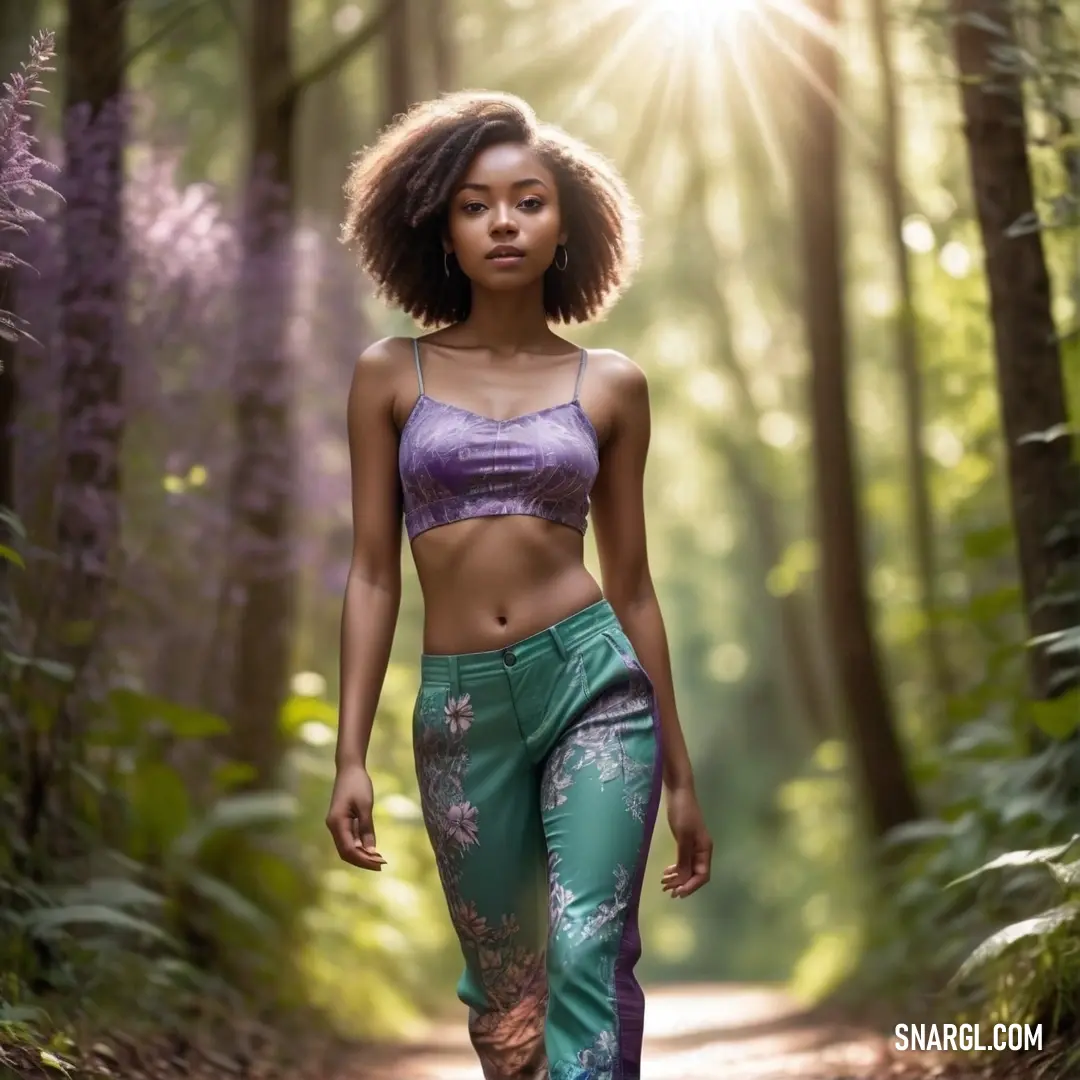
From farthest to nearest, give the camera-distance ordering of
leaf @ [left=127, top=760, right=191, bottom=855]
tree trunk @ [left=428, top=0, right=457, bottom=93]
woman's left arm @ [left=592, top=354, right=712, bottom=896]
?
tree trunk @ [left=428, top=0, right=457, bottom=93] → leaf @ [left=127, top=760, right=191, bottom=855] → woman's left arm @ [left=592, top=354, right=712, bottom=896]

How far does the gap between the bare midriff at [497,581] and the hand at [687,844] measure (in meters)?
0.52

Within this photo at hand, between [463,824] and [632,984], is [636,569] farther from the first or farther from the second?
[632,984]

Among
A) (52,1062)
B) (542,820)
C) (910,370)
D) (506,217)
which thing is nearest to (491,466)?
(506,217)

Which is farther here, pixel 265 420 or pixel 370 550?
pixel 265 420

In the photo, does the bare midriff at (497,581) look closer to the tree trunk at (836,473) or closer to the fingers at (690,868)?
the fingers at (690,868)

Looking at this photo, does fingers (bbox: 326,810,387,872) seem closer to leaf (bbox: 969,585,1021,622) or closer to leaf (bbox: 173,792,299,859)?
leaf (bbox: 173,792,299,859)

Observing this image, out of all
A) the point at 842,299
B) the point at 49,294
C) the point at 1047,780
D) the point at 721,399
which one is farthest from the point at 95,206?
the point at 721,399

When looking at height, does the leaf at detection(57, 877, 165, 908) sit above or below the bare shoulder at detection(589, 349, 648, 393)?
below

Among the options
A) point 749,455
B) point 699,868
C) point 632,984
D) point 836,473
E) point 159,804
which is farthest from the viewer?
point 749,455

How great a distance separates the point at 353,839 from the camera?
3.68 m

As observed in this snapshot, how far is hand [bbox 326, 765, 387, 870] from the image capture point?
12.0ft

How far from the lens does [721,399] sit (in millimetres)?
21875

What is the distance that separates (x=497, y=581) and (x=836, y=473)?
6.92 metres

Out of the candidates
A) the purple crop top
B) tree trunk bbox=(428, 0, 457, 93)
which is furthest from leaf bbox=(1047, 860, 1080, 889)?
tree trunk bbox=(428, 0, 457, 93)
